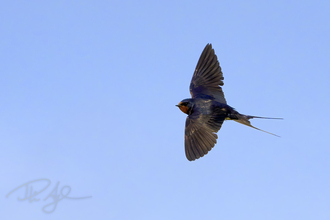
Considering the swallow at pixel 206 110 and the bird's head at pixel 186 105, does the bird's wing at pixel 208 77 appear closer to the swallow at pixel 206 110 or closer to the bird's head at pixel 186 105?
the swallow at pixel 206 110

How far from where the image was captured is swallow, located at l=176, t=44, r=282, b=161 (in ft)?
28.4

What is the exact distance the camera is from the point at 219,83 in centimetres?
957

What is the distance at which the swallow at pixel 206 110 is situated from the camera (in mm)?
8656

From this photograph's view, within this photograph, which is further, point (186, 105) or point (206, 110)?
point (186, 105)

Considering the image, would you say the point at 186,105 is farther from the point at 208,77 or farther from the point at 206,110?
the point at 208,77

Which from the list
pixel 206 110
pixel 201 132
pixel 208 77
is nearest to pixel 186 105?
pixel 206 110

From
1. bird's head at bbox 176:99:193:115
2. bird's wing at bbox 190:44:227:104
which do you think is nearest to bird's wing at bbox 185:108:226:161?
bird's head at bbox 176:99:193:115

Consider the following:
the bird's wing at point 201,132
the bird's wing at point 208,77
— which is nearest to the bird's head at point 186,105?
the bird's wing at point 201,132

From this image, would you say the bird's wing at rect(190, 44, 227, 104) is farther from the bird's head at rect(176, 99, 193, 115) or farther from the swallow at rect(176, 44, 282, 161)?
the bird's head at rect(176, 99, 193, 115)

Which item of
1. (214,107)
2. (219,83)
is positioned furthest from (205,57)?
(214,107)

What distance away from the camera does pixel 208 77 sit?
9.77 meters

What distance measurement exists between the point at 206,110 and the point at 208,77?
47.1 inches

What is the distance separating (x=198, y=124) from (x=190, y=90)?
1.49 metres

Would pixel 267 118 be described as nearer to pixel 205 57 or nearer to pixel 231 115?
pixel 231 115
